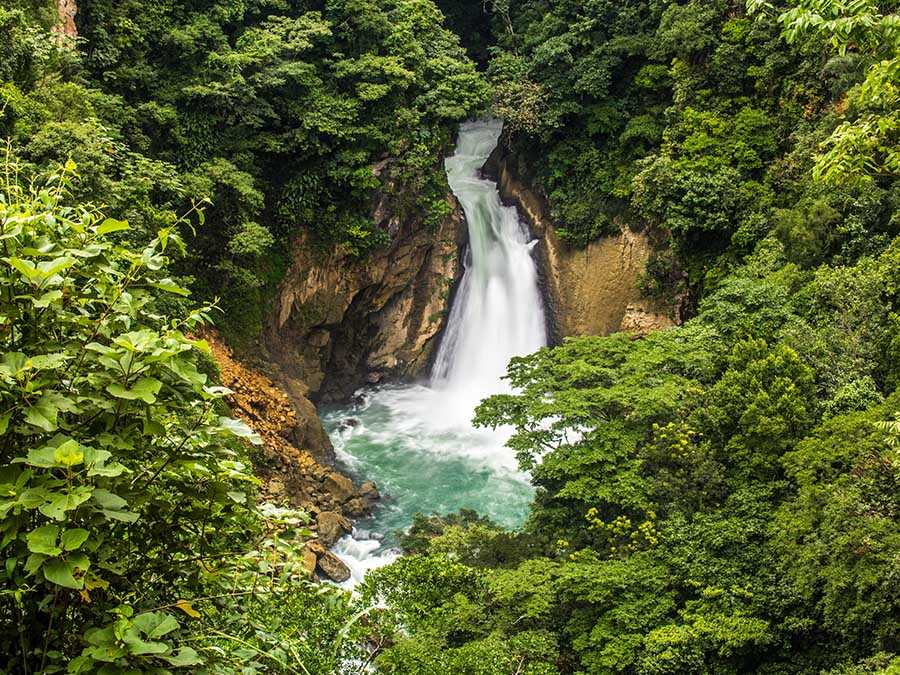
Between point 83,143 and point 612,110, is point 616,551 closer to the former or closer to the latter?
point 83,143

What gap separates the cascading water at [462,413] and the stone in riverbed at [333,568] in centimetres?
47

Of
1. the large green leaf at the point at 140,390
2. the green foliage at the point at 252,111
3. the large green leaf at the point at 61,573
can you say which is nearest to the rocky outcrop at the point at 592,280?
the green foliage at the point at 252,111

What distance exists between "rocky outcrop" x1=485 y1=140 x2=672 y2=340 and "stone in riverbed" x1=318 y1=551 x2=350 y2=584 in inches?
349

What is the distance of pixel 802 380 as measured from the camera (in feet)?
31.7

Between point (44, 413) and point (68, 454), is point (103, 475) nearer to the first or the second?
point (68, 454)

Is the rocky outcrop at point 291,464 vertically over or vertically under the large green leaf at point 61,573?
under

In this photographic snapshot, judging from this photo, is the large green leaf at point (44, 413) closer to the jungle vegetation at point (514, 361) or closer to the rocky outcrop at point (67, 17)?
the jungle vegetation at point (514, 361)

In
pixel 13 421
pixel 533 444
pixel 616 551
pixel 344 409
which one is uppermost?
pixel 13 421

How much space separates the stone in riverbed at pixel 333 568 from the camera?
12.0m

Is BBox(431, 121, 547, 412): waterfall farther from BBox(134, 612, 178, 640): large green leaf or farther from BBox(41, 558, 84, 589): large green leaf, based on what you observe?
BBox(41, 558, 84, 589): large green leaf

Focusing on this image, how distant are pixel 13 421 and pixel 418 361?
1709 centimetres

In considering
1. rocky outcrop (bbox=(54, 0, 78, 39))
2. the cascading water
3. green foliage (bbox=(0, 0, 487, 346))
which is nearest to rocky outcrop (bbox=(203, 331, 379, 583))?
the cascading water

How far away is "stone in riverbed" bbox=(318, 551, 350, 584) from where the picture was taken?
12.0 meters

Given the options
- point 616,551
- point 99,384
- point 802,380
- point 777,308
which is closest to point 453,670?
point 616,551
